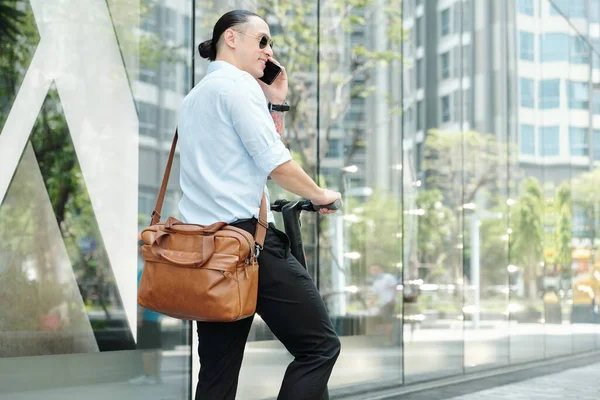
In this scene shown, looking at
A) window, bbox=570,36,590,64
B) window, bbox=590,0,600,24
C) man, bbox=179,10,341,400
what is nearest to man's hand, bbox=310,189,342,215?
man, bbox=179,10,341,400

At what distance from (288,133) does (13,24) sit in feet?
9.25

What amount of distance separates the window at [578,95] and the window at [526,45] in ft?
6.50

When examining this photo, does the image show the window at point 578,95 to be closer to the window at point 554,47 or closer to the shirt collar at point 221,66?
the window at point 554,47

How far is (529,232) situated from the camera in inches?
455

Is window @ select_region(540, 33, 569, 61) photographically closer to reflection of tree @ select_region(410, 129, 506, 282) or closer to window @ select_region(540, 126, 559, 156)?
window @ select_region(540, 126, 559, 156)

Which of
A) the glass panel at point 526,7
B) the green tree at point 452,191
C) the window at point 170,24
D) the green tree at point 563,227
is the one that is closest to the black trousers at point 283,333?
the window at point 170,24

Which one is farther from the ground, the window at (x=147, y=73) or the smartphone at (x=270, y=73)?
the window at (x=147, y=73)

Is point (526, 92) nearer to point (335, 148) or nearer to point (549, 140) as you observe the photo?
point (549, 140)

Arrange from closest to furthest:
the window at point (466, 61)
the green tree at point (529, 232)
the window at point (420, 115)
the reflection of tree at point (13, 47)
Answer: the reflection of tree at point (13, 47)
the window at point (420, 115)
the window at point (466, 61)
the green tree at point (529, 232)

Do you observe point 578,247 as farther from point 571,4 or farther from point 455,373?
point 455,373

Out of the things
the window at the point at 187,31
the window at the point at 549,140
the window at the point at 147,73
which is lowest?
the window at the point at 147,73

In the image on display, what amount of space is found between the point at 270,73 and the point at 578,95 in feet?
37.4

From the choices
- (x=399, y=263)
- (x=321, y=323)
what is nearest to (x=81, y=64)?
(x=321, y=323)

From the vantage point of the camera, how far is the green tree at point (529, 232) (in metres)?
11.1
